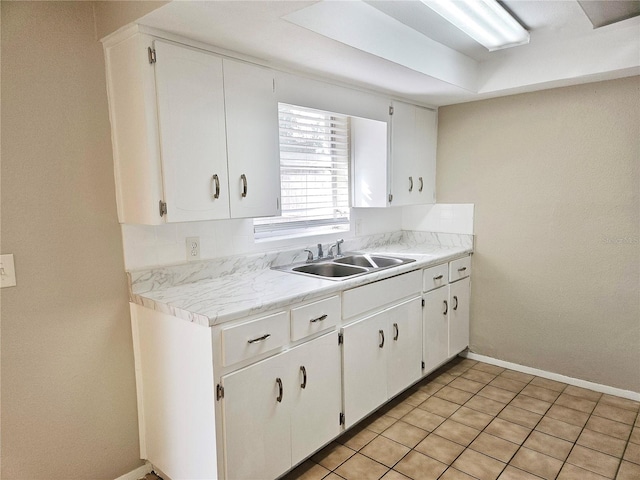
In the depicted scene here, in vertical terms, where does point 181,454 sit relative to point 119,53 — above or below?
below

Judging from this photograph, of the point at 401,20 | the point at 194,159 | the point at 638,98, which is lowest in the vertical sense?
the point at 194,159

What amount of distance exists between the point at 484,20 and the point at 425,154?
1.39 metres

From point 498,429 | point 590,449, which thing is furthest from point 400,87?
point 590,449

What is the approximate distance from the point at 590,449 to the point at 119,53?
3076 millimetres

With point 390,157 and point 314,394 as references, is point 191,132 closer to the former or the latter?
point 314,394

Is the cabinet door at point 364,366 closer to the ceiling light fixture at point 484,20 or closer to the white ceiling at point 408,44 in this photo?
the white ceiling at point 408,44

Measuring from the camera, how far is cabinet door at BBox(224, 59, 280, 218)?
2.12m

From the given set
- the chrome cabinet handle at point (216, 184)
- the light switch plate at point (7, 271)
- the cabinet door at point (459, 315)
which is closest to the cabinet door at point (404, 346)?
Result: the cabinet door at point (459, 315)

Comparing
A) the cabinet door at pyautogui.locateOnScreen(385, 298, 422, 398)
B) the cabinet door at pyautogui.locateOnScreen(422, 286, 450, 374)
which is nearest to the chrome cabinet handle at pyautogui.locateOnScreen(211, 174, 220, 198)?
the cabinet door at pyautogui.locateOnScreen(385, 298, 422, 398)

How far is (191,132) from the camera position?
195cm

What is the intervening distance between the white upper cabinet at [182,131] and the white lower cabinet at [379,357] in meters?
0.94

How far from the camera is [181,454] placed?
6.34 ft

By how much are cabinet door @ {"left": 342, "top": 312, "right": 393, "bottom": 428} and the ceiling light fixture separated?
1636 mm

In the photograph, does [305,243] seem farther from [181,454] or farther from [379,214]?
[181,454]
